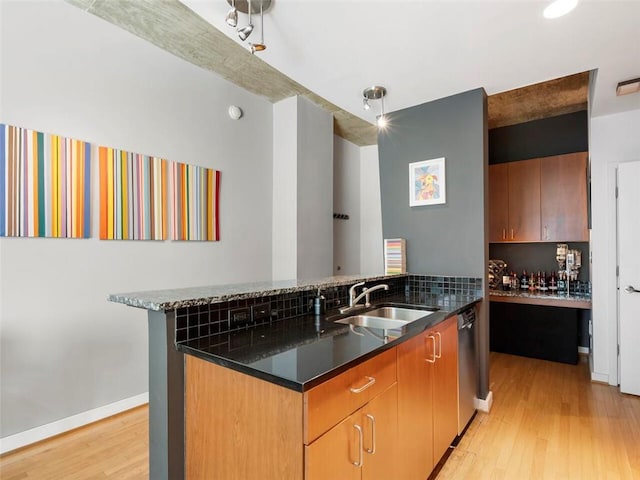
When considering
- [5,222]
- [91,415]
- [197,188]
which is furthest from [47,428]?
[197,188]

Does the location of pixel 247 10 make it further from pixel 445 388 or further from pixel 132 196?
pixel 445 388

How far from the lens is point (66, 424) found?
97.2 inches

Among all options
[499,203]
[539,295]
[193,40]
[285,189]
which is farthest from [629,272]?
[193,40]

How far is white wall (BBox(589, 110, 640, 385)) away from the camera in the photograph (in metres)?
3.18

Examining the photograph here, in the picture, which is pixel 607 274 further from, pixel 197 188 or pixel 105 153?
pixel 105 153

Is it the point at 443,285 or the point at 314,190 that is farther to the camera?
the point at 314,190

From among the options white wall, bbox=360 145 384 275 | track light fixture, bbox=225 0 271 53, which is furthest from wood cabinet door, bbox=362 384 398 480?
white wall, bbox=360 145 384 275

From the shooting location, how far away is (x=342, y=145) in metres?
5.39

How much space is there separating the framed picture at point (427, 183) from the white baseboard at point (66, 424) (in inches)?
117

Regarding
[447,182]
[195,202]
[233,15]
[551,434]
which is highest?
[233,15]

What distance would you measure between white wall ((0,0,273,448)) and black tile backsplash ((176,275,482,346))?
1682 mm

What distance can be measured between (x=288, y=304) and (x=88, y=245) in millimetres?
1777

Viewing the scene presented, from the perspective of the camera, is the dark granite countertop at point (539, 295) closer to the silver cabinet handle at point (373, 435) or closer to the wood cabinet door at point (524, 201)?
the wood cabinet door at point (524, 201)

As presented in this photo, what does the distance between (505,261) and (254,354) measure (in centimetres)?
418
